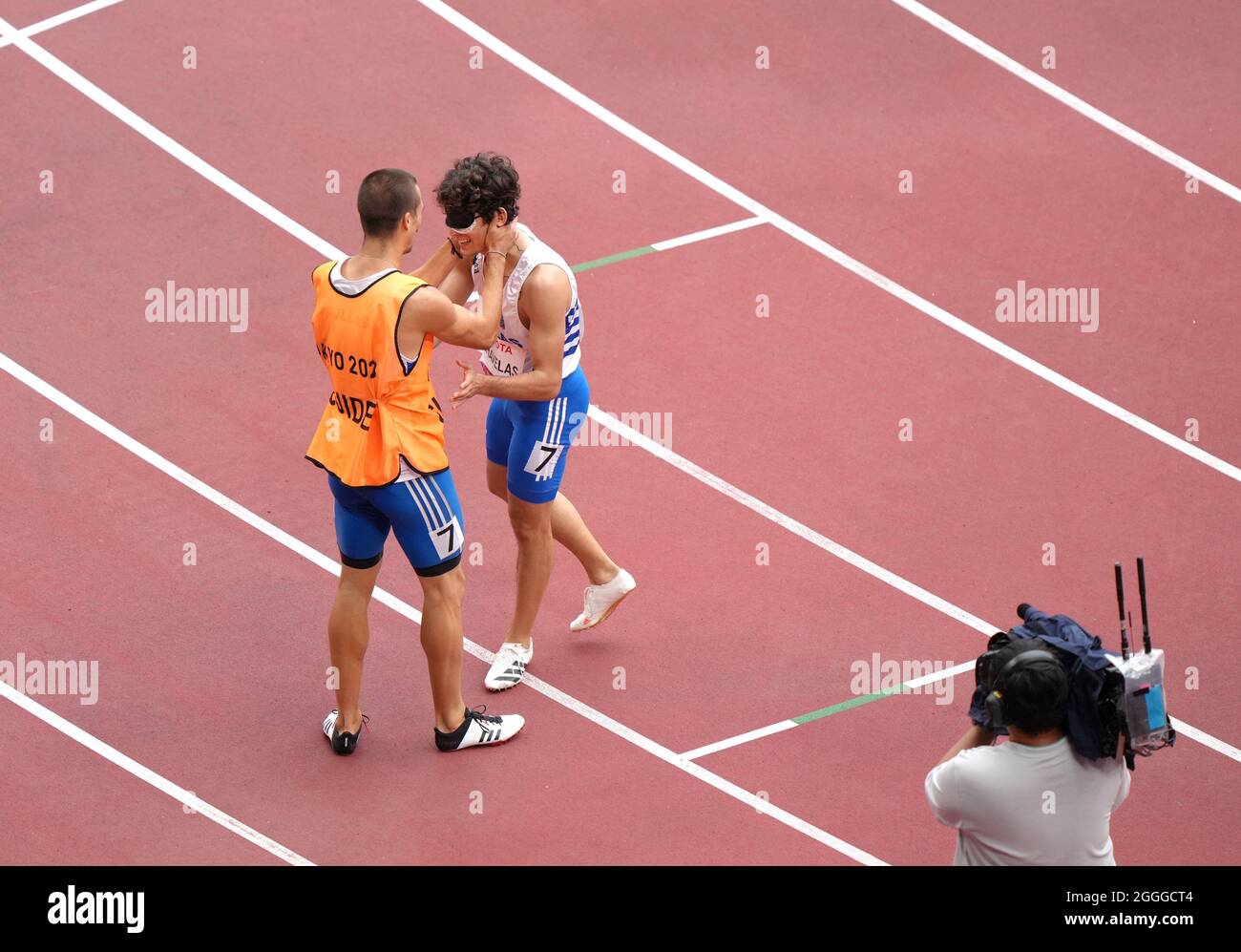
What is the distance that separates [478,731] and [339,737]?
62 centimetres

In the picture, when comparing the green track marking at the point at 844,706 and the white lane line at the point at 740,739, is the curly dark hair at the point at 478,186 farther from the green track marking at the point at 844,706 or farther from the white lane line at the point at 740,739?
the green track marking at the point at 844,706

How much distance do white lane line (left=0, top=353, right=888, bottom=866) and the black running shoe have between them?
0.68 m

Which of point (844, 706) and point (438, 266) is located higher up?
point (438, 266)

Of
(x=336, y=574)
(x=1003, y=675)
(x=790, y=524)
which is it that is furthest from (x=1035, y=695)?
(x=336, y=574)

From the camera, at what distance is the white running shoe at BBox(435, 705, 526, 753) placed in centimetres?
773

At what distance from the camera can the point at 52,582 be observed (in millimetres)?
8570

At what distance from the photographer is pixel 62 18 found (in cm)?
1262

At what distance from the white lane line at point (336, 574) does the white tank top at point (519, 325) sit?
152 centimetres

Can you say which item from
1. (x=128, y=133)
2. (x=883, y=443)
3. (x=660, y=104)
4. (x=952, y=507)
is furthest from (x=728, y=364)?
(x=128, y=133)

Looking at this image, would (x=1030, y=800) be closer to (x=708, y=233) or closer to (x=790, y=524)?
(x=790, y=524)

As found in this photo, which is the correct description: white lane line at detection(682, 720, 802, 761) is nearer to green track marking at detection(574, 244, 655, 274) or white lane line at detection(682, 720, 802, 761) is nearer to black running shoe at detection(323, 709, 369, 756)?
black running shoe at detection(323, 709, 369, 756)

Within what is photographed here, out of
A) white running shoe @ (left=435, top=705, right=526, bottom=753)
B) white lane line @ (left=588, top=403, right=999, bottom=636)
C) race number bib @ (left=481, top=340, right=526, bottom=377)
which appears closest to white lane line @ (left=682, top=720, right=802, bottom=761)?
white running shoe @ (left=435, top=705, right=526, bottom=753)

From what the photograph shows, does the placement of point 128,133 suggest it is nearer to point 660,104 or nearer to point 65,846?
point 660,104

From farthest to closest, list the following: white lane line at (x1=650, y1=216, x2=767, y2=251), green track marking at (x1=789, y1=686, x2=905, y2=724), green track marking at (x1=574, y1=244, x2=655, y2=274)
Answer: white lane line at (x1=650, y1=216, x2=767, y2=251), green track marking at (x1=574, y1=244, x2=655, y2=274), green track marking at (x1=789, y1=686, x2=905, y2=724)
